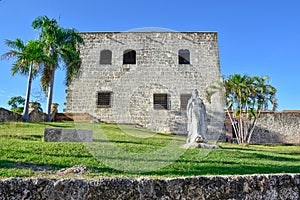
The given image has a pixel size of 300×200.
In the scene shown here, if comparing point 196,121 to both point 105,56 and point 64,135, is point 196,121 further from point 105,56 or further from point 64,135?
point 105,56

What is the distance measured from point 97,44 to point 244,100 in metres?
10.8

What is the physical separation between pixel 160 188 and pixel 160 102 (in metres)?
15.5

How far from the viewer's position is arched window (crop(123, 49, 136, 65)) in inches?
745

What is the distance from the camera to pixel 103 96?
17.9m

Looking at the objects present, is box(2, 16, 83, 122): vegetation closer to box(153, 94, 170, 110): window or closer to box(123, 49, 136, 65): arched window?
box(123, 49, 136, 65): arched window

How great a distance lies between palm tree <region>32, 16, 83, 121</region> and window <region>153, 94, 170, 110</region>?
5.60 meters

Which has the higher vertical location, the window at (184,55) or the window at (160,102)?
the window at (184,55)

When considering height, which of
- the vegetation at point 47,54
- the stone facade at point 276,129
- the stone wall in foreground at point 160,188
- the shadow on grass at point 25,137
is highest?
the vegetation at point 47,54

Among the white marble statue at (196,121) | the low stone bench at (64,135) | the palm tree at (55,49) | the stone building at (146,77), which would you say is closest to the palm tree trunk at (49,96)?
the palm tree at (55,49)

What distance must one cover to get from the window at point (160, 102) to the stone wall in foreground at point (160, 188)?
14974mm

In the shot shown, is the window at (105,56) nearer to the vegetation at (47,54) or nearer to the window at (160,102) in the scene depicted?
the vegetation at (47,54)

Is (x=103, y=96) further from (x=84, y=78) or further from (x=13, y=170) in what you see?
(x=13, y=170)

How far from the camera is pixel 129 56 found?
19.2 meters

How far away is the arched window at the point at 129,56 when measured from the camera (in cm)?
1892
